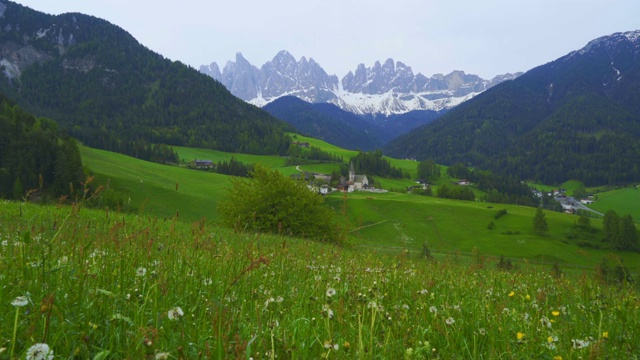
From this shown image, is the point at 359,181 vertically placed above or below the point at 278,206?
below

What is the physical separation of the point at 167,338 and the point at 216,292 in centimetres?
157

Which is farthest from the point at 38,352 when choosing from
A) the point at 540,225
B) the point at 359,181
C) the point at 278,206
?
the point at 359,181

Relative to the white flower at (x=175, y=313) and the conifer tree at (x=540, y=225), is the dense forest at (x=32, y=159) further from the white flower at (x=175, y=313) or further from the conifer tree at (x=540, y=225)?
the conifer tree at (x=540, y=225)

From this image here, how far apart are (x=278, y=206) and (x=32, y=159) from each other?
73826mm

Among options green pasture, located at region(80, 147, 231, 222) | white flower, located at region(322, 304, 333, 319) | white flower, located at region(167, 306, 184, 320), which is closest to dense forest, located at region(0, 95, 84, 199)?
green pasture, located at region(80, 147, 231, 222)

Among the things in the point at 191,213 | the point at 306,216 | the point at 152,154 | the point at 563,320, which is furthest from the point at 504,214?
the point at 152,154

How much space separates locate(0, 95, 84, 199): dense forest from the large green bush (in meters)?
Answer: 54.1

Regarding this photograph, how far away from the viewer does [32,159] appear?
83.2m

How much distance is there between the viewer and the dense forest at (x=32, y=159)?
78.4 meters

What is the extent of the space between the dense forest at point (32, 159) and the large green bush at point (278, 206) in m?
54.1

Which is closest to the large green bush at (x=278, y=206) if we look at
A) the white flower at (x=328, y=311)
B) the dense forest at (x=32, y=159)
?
the white flower at (x=328, y=311)

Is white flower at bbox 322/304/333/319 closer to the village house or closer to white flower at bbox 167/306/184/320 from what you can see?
white flower at bbox 167/306/184/320

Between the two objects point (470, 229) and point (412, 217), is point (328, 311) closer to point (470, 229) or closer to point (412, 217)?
point (412, 217)

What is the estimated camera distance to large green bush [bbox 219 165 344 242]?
37.6 meters
